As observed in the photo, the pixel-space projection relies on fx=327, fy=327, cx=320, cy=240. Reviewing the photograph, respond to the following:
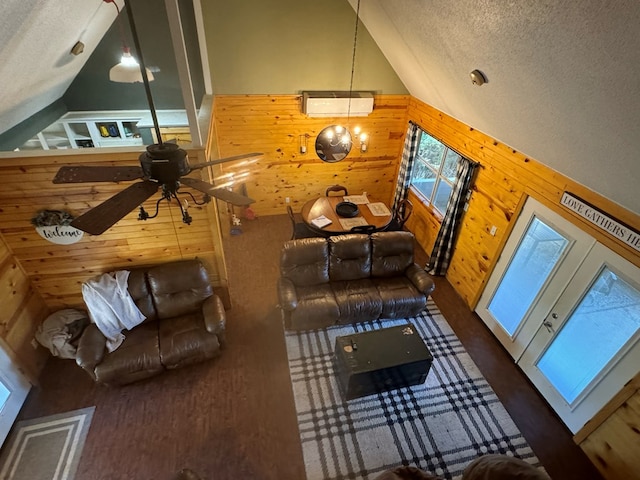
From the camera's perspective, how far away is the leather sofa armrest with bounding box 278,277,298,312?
3568mm

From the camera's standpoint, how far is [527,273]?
3.46 meters

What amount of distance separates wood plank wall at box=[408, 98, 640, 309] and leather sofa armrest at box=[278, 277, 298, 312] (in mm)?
2287

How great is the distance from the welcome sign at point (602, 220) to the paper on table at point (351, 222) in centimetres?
231

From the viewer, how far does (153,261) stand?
3.42m

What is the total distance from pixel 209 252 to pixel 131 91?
345cm

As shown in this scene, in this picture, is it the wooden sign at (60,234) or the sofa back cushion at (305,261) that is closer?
the wooden sign at (60,234)

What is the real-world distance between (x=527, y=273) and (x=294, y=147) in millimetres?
3741

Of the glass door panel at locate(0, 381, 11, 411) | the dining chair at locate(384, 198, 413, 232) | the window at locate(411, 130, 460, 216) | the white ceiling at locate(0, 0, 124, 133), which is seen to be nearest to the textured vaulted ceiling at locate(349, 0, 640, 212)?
the window at locate(411, 130, 460, 216)

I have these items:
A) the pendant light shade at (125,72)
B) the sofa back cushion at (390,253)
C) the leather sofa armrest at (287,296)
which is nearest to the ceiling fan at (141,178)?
the pendant light shade at (125,72)

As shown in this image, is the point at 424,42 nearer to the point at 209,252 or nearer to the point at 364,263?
the point at 364,263

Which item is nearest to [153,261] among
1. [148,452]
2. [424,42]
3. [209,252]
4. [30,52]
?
[209,252]

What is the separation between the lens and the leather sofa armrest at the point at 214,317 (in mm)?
3228

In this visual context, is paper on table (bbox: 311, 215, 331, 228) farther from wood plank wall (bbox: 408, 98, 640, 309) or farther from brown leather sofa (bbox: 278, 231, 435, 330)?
wood plank wall (bbox: 408, 98, 640, 309)

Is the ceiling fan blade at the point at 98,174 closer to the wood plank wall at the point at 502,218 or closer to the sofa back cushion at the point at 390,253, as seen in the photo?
the sofa back cushion at the point at 390,253
